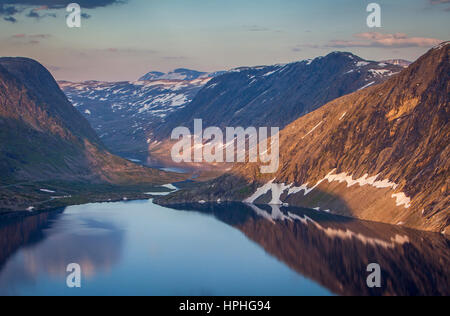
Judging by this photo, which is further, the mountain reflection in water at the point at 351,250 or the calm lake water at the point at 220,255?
the calm lake water at the point at 220,255

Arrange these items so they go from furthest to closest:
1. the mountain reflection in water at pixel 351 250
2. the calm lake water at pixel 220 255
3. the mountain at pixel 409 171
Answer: the mountain at pixel 409 171 < the calm lake water at pixel 220 255 < the mountain reflection in water at pixel 351 250

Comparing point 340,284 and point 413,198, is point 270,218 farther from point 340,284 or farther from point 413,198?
point 340,284

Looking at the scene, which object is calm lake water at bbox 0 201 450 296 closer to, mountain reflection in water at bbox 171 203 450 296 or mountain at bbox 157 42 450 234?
mountain reflection in water at bbox 171 203 450 296

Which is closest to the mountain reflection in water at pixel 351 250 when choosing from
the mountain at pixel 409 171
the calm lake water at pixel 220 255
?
the calm lake water at pixel 220 255

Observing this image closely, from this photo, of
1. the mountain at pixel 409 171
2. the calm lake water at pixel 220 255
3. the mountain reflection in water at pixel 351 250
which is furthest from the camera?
the mountain at pixel 409 171

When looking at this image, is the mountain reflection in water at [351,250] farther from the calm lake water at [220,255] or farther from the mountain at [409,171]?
the mountain at [409,171]

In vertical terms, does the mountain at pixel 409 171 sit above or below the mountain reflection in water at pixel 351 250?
above
